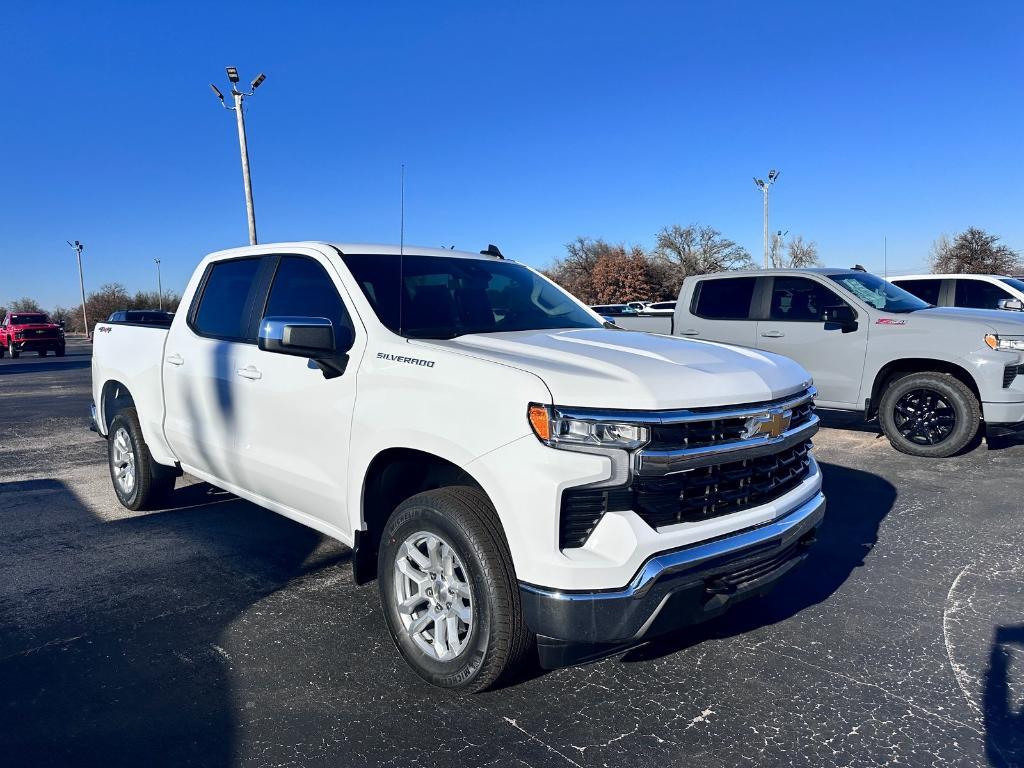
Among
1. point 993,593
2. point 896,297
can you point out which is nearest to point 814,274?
point 896,297

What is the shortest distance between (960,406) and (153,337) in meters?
6.97

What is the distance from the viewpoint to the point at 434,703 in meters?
2.96

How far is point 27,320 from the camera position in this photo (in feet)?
106

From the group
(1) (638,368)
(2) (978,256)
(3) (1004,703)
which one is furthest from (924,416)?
(2) (978,256)

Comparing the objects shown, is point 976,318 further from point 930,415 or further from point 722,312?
point 722,312

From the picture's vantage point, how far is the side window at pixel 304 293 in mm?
3803

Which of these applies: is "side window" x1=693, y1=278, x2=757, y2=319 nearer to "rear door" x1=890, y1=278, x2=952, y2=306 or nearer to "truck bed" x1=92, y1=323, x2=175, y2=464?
"rear door" x1=890, y1=278, x2=952, y2=306

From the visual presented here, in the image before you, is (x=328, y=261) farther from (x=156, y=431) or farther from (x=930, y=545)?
(x=930, y=545)

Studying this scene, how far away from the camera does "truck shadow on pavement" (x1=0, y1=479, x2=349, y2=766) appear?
2750 mm

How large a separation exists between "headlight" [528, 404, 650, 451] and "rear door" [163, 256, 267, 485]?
2163mm

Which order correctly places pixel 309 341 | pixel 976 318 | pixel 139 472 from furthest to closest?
pixel 976 318 → pixel 139 472 → pixel 309 341

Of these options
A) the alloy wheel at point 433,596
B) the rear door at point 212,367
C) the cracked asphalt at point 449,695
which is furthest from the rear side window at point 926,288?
the alloy wheel at point 433,596

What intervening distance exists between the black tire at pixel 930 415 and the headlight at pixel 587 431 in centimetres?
583

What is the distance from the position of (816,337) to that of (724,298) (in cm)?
132
